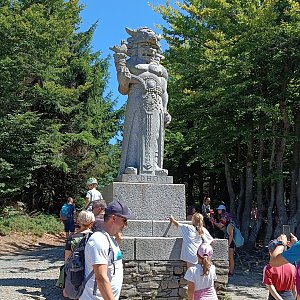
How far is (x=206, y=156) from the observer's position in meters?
18.7

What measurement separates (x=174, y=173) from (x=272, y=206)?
1027cm

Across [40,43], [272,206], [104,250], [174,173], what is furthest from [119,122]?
[104,250]

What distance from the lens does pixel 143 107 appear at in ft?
30.7

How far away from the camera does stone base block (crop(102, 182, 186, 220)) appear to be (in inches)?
344

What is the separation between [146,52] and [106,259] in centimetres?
656

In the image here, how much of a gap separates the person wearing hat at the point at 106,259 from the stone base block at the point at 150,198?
4.86m

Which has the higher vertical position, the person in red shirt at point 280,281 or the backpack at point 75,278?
the backpack at point 75,278

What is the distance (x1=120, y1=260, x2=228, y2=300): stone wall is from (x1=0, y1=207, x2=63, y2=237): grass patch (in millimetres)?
12606

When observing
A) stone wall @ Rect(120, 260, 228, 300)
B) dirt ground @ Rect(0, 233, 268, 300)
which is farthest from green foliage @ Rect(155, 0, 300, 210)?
stone wall @ Rect(120, 260, 228, 300)

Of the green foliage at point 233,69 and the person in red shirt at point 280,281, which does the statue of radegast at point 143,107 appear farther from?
the green foliage at point 233,69

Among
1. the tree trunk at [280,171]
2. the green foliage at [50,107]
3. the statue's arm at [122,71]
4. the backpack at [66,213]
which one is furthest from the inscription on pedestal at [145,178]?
the green foliage at [50,107]

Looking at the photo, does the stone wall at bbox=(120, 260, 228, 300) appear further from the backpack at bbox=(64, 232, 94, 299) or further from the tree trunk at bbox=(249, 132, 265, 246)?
the tree trunk at bbox=(249, 132, 265, 246)

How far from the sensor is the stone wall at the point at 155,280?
802 centimetres

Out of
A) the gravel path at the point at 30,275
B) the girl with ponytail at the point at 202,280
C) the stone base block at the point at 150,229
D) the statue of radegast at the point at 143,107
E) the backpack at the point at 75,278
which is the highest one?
the statue of radegast at the point at 143,107
